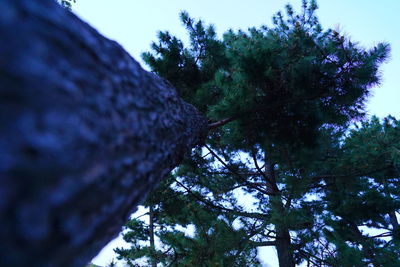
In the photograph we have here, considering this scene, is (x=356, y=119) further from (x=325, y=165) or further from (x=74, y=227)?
(x=74, y=227)

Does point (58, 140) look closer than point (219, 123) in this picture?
Yes

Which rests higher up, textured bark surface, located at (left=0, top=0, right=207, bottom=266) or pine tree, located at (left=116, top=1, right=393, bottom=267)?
pine tree, located at (left=116, top=1, right=393, bottom=267)

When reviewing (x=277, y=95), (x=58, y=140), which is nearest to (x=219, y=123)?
(x=277, y=95)

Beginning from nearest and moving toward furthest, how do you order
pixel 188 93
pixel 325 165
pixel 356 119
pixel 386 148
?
1. pixel 356 119
2. pixel 386 148
3. pixel 188 93
4. pixel 325 165

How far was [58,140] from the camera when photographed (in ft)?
2.12

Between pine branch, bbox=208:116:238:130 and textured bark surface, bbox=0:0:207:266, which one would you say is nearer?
textured bark surface, bbox=0:0:207:266

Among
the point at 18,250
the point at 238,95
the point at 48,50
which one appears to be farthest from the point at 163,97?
the point at 238,95

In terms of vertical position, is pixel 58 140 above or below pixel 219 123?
below

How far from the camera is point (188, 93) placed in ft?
19.0

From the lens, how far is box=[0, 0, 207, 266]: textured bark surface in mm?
549

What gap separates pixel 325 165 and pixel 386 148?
189cm

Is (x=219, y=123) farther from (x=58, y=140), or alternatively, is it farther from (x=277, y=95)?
(x=58, y=140)

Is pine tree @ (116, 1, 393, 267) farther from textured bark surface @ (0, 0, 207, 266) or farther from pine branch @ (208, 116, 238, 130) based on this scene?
textured bark surface @ (0, 0, 207, 266)

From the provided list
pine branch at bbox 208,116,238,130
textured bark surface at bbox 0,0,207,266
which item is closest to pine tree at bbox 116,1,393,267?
pine branch at bbox 208,116,238,130
